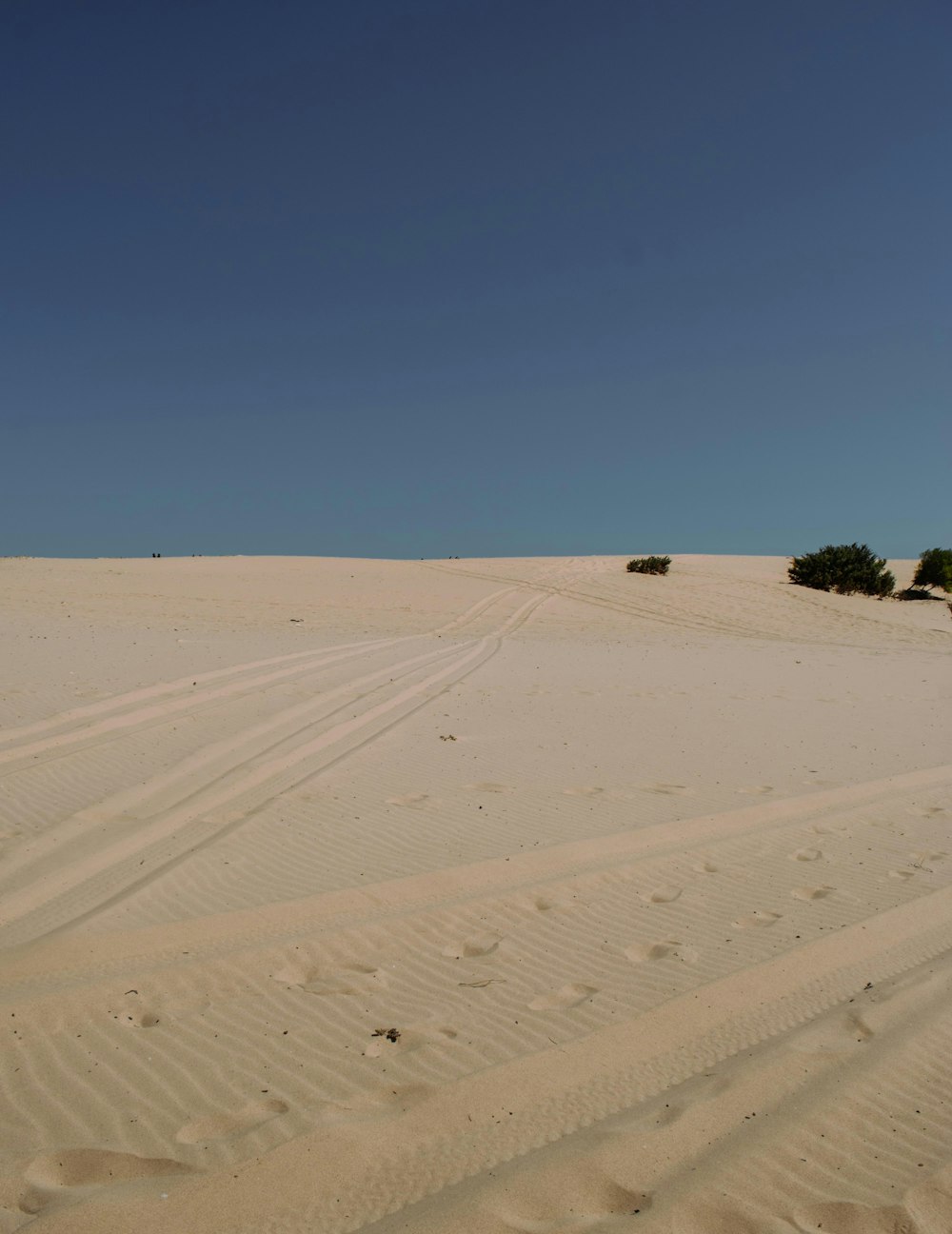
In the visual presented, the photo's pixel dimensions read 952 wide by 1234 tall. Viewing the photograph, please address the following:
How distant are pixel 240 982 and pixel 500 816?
7.00 feet

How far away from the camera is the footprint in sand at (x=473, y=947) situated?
3.11 metres

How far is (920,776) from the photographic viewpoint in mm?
6016

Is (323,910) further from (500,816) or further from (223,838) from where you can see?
(500,816)

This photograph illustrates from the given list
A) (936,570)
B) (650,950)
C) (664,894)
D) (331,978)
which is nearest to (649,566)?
(936,570)

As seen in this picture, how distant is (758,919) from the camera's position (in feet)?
11.4

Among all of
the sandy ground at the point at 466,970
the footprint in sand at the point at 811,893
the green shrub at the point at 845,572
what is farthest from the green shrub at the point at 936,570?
the footprint in sand at the point at 811,893

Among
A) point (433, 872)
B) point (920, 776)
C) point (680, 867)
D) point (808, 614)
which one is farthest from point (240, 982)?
point (808, 614)

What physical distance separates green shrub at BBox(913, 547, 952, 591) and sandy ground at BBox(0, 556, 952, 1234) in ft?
90.4

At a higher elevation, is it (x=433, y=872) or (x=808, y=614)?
(x=808, y=614)

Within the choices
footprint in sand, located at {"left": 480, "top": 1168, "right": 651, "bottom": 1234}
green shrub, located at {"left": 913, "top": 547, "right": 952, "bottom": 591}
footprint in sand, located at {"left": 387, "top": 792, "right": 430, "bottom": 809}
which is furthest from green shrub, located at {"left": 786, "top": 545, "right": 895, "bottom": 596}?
footprint in sand, located at {"left": 480, "top": 1168, "right": 651, "bottom": 1234}

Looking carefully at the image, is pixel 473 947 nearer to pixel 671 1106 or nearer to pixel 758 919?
pixel 671 1106

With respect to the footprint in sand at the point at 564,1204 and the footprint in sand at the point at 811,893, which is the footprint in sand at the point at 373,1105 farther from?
the footprint in sand at the point at 811,893

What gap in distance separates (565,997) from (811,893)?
5.18 feet

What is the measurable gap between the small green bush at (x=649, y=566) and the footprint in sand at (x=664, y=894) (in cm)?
2564
